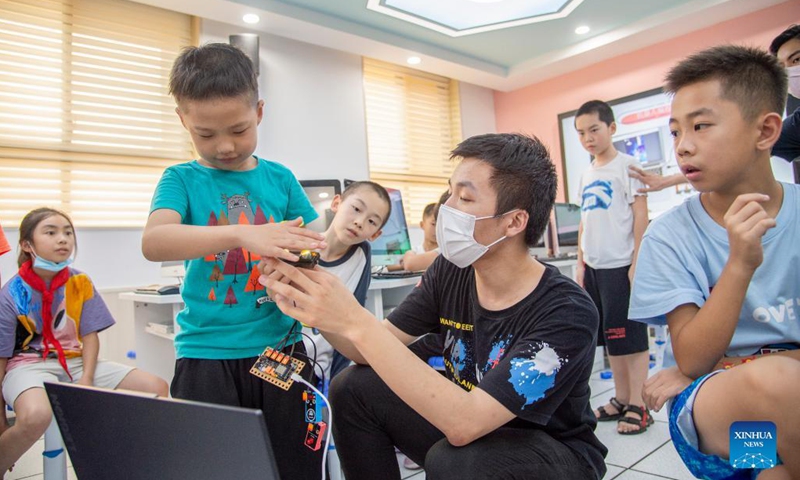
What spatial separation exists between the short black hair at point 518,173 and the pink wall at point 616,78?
129 inches

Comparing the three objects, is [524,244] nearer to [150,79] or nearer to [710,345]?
[710,345]

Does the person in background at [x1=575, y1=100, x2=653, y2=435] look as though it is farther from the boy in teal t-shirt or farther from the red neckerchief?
the red neckerchief

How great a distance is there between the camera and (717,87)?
3.34 feet

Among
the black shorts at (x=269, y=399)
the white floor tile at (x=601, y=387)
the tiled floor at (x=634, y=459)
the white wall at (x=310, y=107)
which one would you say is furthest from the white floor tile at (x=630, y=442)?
the white wall at (x=310, y=107)

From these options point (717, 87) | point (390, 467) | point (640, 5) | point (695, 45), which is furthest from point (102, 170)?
point (695, 45)

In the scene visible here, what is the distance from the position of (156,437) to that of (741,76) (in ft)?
4.06

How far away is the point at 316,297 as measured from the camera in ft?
2.66

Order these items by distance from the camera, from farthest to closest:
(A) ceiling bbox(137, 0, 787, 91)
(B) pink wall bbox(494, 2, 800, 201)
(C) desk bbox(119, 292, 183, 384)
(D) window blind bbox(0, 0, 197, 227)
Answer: (B) pink wall bbox(494, 2, 800, 201)
(A) ceiling bbox(137, 0, 787, 91)
(D) window blind bbox(0, 0, 197, 227)
(C) desk bbox(119, 292, 183, 384)

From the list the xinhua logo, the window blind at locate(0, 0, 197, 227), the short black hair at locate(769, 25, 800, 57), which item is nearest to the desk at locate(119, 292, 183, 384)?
the window blind at locate(0, 0, 197, 227)

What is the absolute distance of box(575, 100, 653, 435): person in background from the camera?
2367mm

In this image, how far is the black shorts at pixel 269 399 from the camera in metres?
Result: 1.02

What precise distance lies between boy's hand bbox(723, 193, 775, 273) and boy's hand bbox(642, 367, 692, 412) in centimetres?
26

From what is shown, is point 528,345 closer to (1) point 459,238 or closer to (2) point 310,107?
(1) point 459,238

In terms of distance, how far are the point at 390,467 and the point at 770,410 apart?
76 cm
